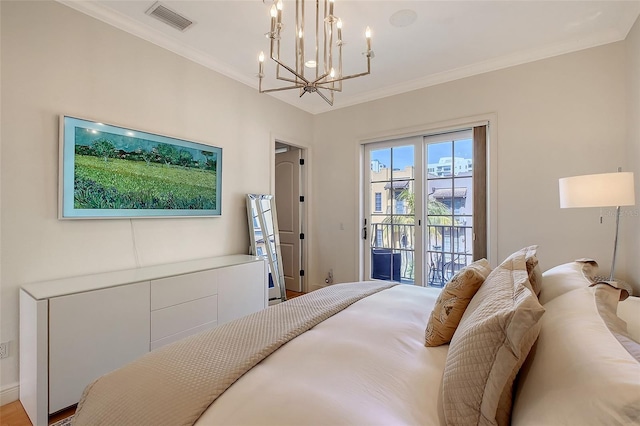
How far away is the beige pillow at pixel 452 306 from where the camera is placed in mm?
1269

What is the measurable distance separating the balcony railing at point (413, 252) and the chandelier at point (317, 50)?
1994mm

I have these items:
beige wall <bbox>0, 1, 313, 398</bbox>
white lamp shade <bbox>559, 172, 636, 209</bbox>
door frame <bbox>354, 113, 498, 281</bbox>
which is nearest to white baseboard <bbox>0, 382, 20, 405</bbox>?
beige wall <bbox>0, 1, 313, 398</bbox>

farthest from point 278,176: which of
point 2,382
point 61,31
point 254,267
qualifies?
point 2,382

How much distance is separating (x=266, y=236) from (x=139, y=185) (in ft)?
5.05

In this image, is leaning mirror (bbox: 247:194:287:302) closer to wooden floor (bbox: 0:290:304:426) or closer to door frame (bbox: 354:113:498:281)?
door frame (bbox: 354:113:498:281)

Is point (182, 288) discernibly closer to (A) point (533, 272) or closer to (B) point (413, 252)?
(A) point (533, 272)

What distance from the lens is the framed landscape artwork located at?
2.24 m

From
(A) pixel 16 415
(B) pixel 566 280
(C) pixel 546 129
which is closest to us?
(B) pixel 566 280

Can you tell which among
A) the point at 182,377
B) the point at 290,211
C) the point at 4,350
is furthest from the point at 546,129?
the point at 4,350

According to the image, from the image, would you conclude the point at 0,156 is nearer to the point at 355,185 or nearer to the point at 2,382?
the point at 2,382

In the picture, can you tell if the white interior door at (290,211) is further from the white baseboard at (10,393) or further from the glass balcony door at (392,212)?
the white baseboard at (10,393)

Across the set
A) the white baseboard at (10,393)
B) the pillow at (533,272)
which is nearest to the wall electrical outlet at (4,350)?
the white baseboard at (10,393)

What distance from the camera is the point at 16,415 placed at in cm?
188

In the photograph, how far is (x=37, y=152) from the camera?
211 centimetres
